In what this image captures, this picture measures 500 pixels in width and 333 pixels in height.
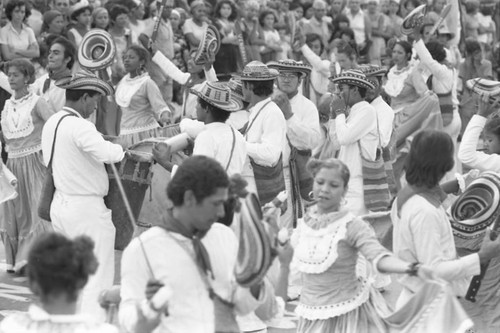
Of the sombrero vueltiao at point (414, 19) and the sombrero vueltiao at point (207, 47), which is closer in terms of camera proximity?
the sombrero vueltiao at point (207, 47)

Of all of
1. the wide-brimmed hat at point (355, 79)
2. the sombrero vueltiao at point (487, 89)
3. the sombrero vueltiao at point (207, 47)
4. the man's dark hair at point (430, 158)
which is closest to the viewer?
the man's dark hair at point (430, 158)

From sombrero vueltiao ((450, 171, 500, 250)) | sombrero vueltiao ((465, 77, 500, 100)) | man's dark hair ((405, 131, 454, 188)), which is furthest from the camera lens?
sombrero vueltiao ((465, 77, 500, 100))

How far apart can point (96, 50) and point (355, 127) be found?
2556 mm

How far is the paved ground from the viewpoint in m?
8.14

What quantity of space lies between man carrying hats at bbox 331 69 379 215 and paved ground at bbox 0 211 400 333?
662 mm

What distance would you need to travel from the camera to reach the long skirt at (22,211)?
952cm

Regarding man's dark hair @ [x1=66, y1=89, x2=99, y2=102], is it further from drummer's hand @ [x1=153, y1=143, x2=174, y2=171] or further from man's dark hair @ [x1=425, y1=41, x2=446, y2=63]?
man's dark hair @ [x1=425, y1=41, x2=446, y2=63]

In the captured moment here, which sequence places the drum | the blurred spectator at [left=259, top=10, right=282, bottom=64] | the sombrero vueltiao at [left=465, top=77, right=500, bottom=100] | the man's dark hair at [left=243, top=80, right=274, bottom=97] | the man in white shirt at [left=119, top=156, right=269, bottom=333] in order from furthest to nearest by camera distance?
the blurred spectator at [left=259, top=10, right=282, bottom=64]
the man's dark hair at [left=243, top=80, right=274, bottom=97]
the drum
the sombrero vueltiao at [left=465, top=77, right=500, bottom=100]
the man in white shirt at [left=119, top=156, right=269, bottom=333]

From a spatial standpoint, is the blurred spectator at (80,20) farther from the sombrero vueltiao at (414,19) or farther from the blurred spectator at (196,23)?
the sombrero vueltiao at (414,19)

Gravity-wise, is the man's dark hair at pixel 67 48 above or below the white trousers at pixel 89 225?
above

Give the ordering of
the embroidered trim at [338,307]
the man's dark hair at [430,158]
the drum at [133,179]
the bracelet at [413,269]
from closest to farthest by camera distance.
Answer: the bracelet at [413,269] < the man's dark hair at [430,158] < the embroidered trim at [338,307] < the drum at [133,179]


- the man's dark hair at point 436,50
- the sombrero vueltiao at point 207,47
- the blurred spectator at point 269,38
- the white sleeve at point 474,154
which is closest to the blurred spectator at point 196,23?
the blurred spectator at point 269,38

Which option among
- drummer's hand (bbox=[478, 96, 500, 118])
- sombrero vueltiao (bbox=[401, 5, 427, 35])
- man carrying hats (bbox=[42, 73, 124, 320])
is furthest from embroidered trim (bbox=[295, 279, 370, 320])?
sombrero vueltiao (bbox=[401, 5, 427, 35])

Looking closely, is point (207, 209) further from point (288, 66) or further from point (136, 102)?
point (136, 102)
